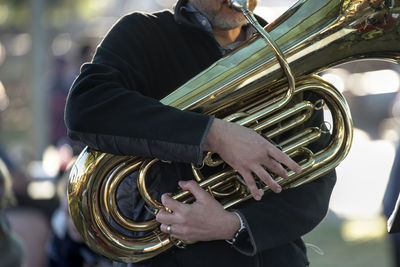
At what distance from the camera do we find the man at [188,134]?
2051mm

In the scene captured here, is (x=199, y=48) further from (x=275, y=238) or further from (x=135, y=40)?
(x=275, y=238)

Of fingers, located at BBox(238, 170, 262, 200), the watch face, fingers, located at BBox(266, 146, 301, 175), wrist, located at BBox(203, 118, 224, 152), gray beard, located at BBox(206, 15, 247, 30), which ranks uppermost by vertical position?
gray beard, located at BBox(206, 15, 247, 30)

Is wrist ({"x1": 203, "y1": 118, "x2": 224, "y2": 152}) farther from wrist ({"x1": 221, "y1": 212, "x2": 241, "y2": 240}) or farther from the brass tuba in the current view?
wrist ({"x1": 221, "y1": 212, "x2": 241, "y2": 240})

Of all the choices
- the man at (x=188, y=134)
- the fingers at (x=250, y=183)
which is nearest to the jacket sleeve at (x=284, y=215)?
the man at (x=188, y=134)

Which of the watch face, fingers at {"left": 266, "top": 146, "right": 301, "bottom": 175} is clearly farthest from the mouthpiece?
the watch face

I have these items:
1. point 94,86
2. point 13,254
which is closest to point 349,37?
point 94,86

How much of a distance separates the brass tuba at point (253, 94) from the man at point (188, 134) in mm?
70

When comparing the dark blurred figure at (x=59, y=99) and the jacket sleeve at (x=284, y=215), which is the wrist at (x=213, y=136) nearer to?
the jacket sleeve at (x=284, y=215)

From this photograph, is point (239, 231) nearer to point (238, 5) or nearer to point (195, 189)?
point (195, 189)

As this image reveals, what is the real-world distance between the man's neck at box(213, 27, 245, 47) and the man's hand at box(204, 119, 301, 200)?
1.37 ft

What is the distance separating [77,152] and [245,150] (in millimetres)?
2869

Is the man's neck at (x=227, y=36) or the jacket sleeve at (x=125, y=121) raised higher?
the man's neck at (x=227, y=36)

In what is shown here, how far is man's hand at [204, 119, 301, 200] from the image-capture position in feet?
6.74

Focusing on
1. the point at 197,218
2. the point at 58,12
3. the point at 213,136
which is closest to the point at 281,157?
the point at 213,136
